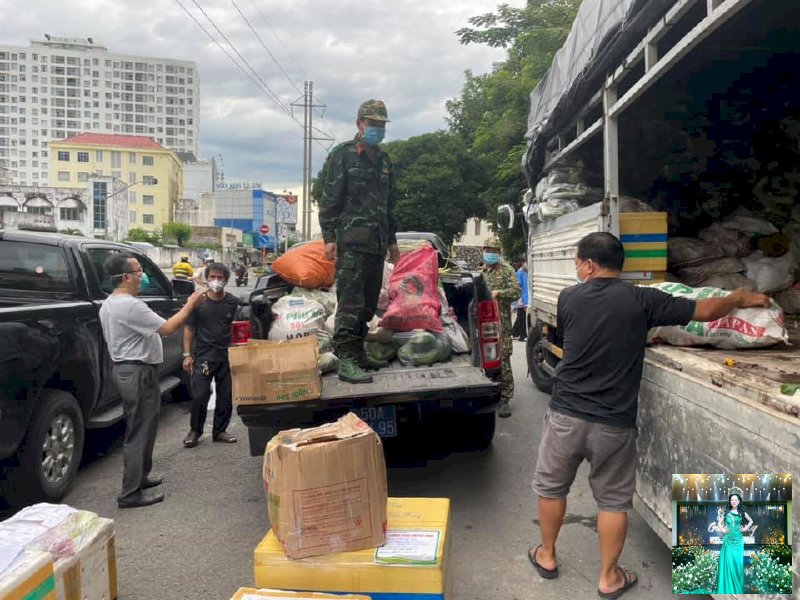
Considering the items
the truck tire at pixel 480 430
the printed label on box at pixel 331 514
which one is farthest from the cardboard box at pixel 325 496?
the truck tire at pixel 480 430

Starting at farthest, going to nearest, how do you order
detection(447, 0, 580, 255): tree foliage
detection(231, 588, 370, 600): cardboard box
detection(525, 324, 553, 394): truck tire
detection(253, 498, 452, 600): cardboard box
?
detection(447, 0, 580, 255): tree foliage < detection(525, 324, 553, 394): truck tire < detection(253, 498, 452, 600): cardboard box < detection(231, 588, 370, 600): cardboard box

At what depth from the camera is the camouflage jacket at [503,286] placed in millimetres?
6367

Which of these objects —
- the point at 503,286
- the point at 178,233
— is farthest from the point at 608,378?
the point at 178,233

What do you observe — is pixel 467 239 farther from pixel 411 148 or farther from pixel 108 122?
pixel 108 122

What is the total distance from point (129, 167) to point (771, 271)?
10768cm

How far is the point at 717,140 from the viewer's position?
16.8 feet

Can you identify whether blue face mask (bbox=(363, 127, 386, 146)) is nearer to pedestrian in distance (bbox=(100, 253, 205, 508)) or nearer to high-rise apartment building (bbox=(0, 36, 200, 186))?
pedestrian in distance (bbox=(100, 253, 205, 508))

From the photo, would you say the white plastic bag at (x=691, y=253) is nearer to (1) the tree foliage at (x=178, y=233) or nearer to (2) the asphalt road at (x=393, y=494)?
(2) the asphalt road at (x=393, y=494)

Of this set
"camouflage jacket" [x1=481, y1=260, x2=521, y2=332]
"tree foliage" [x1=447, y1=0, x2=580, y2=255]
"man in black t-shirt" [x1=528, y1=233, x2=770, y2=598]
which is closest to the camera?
"man in black t-shirt" [x1=528, y1=233, x2=770, y2=598]

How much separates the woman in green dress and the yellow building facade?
103 metres

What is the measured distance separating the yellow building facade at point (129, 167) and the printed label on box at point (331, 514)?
4042 inches

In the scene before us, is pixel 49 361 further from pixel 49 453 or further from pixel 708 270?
pixel 708 270

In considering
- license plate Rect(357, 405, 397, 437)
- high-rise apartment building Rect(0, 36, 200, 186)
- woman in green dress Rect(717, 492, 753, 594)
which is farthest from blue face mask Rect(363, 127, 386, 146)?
high-rise apartment building Rect(0, 36, 200, 186)

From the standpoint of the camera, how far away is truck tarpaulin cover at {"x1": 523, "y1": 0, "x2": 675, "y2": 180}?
354cm
